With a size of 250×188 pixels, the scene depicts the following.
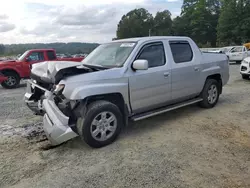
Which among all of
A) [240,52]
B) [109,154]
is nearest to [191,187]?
[109,154]

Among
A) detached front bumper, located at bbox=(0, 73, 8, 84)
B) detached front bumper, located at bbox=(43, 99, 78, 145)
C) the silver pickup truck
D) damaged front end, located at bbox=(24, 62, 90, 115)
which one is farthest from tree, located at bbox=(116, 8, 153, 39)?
detached front bumper, located at bbox=(43, 99, 78, 145)

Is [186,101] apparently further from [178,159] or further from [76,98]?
[76,98]

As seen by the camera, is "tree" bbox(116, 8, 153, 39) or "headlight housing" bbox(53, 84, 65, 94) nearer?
"headlight housing" bbox(53, 84, 65, 94)

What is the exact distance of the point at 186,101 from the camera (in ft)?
17.9

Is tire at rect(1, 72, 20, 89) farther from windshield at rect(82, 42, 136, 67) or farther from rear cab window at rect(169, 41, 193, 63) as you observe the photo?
rear cab window at rect(169, 41, 193, 63)

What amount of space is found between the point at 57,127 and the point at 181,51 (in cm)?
309

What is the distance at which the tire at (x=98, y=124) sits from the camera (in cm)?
372

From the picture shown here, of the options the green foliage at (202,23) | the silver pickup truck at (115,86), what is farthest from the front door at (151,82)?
the green foliage at (202,23)

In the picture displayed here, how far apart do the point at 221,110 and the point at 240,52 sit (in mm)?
14925

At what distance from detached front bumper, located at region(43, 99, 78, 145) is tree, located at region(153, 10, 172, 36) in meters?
70.8

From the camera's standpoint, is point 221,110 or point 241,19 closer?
point 221,110

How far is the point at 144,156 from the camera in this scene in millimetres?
3613

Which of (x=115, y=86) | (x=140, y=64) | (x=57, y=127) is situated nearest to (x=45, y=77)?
(x=57, y=127)

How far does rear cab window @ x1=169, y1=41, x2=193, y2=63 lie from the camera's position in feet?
16.6
